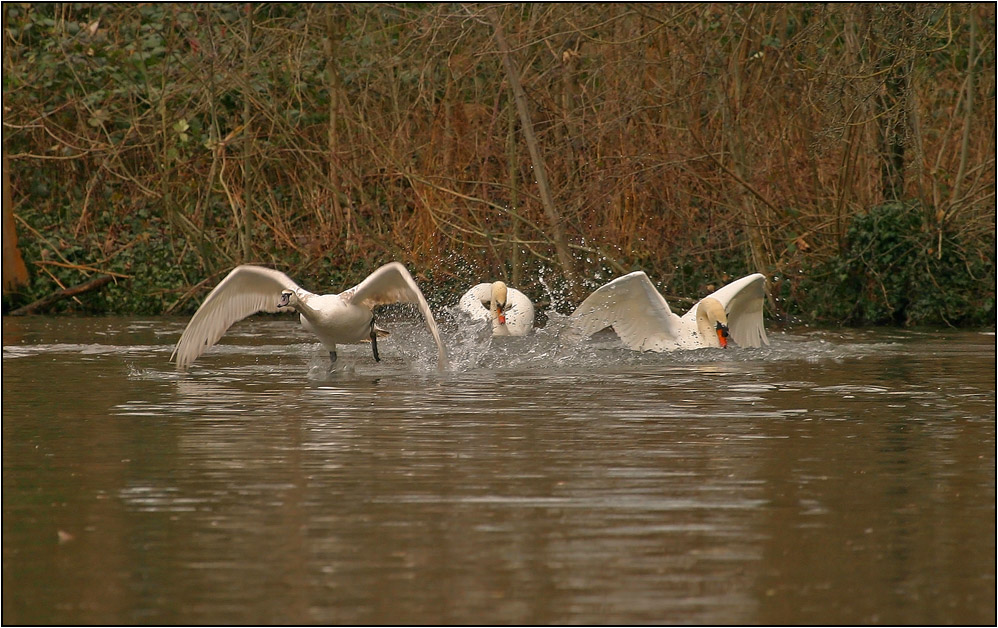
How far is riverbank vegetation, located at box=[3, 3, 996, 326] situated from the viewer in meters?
20.2

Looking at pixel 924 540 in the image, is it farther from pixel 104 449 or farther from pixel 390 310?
pixel 390 310

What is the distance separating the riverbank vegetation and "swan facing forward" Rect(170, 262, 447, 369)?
5.93 metres

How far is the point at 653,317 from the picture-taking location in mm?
15688

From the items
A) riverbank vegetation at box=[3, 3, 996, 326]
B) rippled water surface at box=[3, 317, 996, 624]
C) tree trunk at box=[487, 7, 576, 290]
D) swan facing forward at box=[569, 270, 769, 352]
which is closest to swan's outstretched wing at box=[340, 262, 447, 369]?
rippled water surface at box=[3, 317, 996, 624]

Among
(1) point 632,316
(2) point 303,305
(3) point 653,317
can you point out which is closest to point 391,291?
(2) point 303,305

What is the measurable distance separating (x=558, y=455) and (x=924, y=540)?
8.79ft

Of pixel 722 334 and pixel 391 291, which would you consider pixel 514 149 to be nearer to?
pixel 722 334

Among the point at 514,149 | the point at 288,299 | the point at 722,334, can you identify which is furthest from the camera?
A: the point at 514,149

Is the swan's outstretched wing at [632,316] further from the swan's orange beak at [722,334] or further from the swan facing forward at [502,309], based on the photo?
the swan facing forward at [502,309]

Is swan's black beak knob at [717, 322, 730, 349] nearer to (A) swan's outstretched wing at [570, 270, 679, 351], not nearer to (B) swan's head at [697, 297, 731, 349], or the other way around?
(B) swan's head at [697, 297, 731, 349]

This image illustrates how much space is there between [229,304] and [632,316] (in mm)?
3760

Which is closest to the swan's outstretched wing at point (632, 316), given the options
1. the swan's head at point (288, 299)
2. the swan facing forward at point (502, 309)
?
the swan facing forward at point (502, 309)

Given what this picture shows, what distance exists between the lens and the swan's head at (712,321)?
15.6 meters

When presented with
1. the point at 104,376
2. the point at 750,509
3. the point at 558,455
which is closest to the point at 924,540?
the point at 750,509
